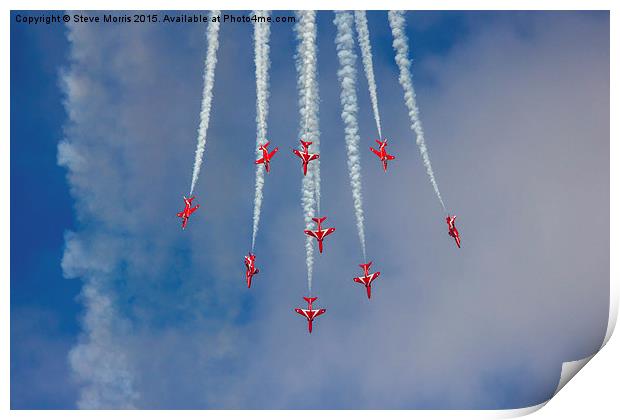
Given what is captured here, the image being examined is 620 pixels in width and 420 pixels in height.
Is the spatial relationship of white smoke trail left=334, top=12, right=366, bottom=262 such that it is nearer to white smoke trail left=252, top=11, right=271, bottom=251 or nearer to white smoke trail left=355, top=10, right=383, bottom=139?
white smoke trail left=355, top=10, right=383, bottom=139

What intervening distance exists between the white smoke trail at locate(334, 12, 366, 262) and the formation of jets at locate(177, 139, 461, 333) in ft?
1.31

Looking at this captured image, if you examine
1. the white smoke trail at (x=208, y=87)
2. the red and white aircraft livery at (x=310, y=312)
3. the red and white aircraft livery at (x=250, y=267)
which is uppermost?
the white smoke trail at (x=208, y=87)

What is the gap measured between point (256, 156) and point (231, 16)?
2.56 m

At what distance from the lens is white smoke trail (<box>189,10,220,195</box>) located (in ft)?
31.9

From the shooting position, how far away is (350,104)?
9719 millimetres

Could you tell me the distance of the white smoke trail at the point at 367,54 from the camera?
9562 millimetres

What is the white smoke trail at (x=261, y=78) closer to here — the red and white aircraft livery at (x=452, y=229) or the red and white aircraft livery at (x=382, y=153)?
the red and white aircraft livery at (x=382, y=153)

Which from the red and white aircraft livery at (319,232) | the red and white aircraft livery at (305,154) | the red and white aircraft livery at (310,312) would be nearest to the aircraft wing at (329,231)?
the red and white aircraft livery at (319,232)

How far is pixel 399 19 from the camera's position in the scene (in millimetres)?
9648

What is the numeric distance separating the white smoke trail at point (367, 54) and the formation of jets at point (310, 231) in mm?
675

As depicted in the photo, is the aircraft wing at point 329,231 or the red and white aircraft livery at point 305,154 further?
the aircraft wing at point 329,231

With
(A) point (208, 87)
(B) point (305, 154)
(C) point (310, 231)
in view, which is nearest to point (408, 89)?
(B) point (305, 154)
